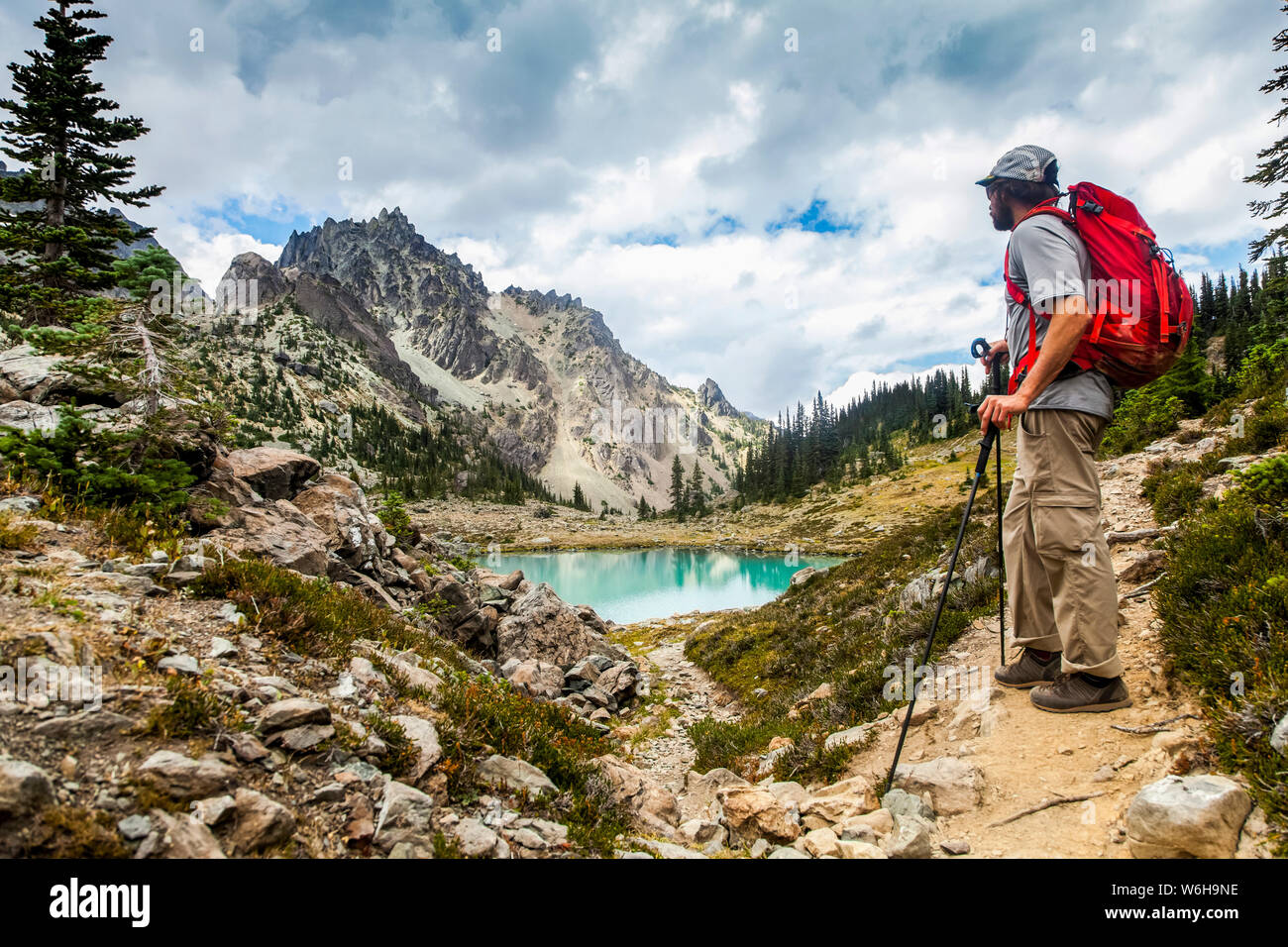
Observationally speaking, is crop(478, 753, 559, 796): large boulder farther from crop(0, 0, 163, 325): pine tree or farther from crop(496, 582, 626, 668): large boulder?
crop(0, 0, 163, 325): pine tree

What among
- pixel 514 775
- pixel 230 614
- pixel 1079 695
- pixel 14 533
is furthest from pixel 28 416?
pixel 1079 695

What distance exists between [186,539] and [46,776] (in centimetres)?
577

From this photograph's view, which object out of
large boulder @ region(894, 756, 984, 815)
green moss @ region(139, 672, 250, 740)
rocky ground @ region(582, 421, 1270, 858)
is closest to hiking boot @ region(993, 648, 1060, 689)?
rocky ground @ region(582, 421, 1270, 858)

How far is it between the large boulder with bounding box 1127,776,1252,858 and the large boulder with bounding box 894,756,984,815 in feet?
4.01

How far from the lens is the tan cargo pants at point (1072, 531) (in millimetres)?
4195

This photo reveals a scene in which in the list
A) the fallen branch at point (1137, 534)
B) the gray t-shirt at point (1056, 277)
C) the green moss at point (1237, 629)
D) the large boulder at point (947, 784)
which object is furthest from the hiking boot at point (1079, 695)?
the fallen branch at point (1137, 534)

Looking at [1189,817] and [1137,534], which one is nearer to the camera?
[1189,817]

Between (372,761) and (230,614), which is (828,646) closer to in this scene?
(372,761)

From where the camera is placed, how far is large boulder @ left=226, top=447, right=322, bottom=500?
1165 cm

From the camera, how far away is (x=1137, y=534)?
780 centimetres

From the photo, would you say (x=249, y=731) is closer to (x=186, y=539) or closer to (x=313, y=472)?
(x=186, y=539)

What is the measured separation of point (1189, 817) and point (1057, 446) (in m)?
2.72

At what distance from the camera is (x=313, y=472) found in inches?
531
